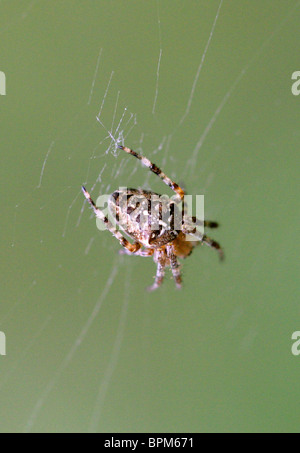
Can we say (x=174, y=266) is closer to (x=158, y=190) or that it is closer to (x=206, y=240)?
(x=206, y=240)

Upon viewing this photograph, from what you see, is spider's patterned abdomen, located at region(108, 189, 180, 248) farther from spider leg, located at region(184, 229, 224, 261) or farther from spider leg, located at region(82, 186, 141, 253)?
spider leg, located at region(184, 229, 224, 261)

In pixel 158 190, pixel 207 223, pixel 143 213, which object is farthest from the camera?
pixel 158 190

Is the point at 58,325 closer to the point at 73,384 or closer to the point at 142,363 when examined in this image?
the point at 73,384

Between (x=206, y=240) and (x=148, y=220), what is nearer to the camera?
(x=148, y=220)

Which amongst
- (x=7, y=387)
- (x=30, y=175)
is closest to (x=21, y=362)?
(x=7, y=387)

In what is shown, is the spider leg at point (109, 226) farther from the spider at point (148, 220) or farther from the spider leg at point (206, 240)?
the spider leg at point (206, 240)

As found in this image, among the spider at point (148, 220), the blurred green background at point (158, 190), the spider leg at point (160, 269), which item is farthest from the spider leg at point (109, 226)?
the blurred green background at point (158, 190)

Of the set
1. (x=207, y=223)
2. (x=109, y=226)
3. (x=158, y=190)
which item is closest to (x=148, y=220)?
(x=109, y=226)
